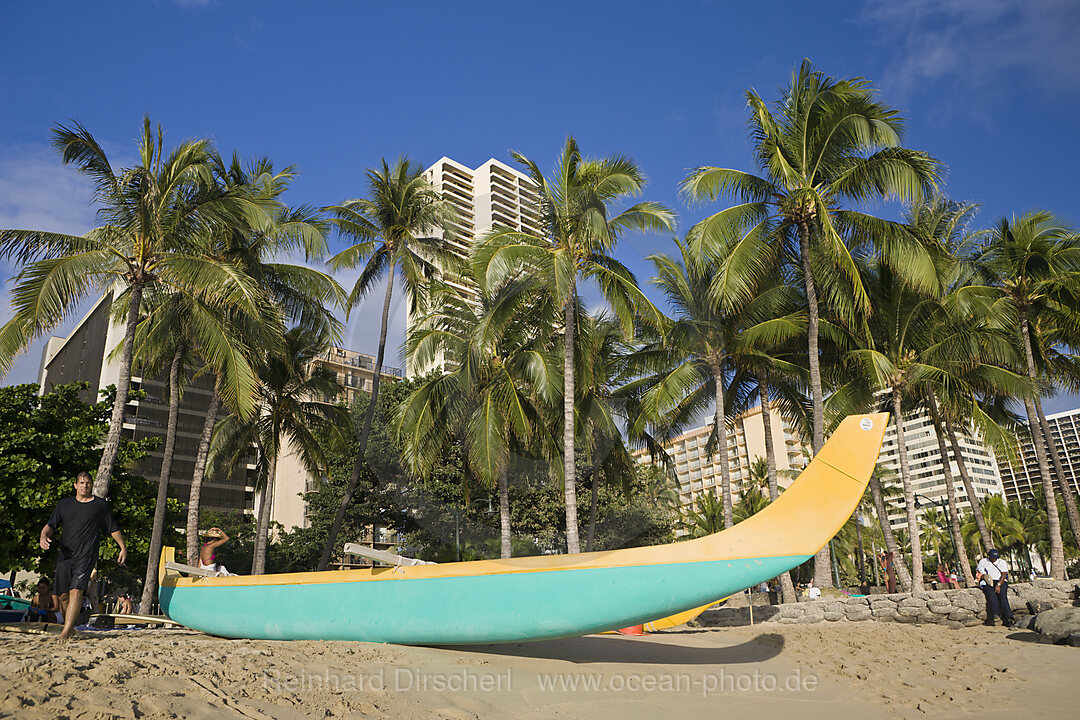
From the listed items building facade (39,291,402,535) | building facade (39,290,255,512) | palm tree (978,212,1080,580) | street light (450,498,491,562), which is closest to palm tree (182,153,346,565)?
street light (450,498,491,562)

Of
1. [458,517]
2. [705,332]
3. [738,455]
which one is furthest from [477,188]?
[705,332]

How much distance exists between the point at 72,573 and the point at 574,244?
35.5 ft

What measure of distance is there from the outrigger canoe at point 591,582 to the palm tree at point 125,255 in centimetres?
644

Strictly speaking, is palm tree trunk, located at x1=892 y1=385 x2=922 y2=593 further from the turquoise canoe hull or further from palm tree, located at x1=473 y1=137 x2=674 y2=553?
the turquoise canoe hull

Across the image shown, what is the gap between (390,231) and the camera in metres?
18.1

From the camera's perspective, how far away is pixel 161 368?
1714cm

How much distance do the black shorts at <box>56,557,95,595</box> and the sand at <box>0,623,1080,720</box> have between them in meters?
0.41

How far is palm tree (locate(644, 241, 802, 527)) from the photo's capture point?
15523 millimetres

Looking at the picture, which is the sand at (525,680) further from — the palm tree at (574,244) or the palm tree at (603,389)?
the palm tree at (603,389)

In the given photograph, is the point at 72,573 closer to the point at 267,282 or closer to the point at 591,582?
the point at 591,582

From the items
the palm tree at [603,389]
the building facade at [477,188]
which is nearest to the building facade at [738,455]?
the building facade at [477,188]

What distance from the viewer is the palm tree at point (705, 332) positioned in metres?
15.5

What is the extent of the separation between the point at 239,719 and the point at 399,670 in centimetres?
187

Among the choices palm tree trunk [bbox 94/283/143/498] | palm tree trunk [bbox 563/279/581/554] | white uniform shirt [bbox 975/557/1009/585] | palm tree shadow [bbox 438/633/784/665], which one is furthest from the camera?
palm tree trunk [bbox 563/279/581/554]
